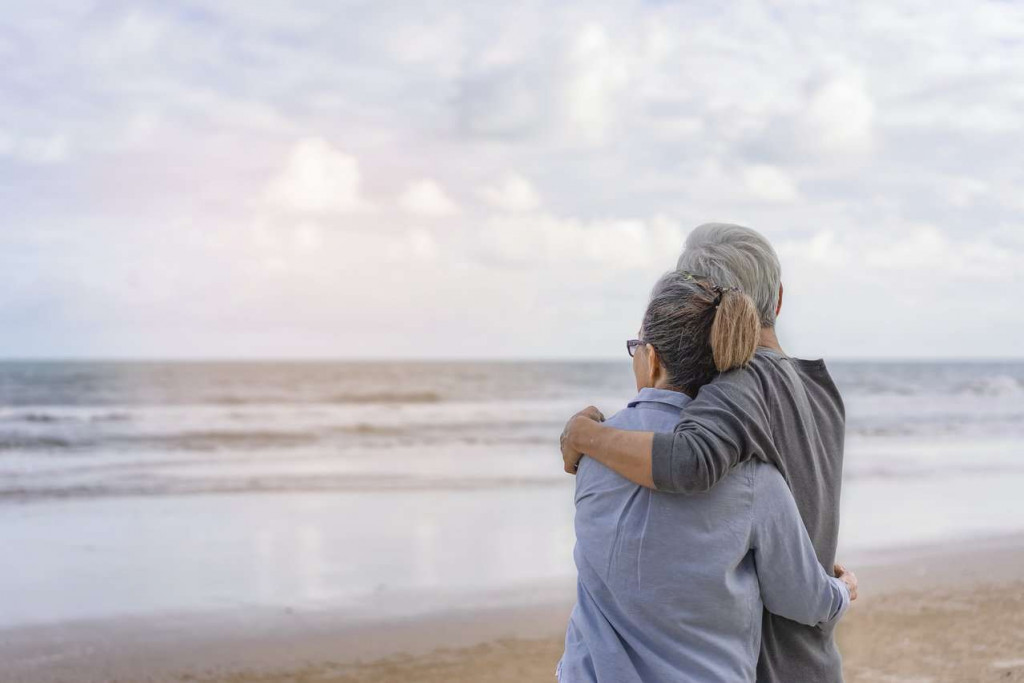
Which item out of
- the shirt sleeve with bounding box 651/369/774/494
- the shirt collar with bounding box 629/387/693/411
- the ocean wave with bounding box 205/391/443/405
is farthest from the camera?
the ocean wave with bounding box 205/391/443/405

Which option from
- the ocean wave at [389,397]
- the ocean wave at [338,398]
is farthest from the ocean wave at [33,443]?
the ocean wave at [389,397]

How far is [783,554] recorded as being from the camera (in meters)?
1.57

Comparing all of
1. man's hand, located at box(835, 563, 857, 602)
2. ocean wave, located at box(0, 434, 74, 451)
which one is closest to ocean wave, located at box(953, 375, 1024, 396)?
ocean wave, located at box(0, 434, 74, 451)

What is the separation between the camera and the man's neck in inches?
70.5

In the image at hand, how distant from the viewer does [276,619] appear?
18.2 ft

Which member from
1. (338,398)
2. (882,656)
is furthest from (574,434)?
(338,398)

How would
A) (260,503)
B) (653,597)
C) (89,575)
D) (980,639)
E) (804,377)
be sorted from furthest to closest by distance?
(260,503) → (89,575) → (980,639) → (804,377) → (653,597)

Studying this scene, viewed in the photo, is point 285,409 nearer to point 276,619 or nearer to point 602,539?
point 276,619

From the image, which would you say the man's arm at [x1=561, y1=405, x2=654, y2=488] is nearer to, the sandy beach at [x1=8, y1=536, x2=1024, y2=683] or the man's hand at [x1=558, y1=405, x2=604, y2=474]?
the man's hand at [x1=558, y1=405, x2=604, y2=474]

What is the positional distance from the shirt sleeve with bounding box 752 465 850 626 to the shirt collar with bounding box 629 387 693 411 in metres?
0.17

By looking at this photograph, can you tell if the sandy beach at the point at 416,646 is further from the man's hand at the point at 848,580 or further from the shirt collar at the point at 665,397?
the shirt collar at the point at 665,397

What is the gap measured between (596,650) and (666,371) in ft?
1.66

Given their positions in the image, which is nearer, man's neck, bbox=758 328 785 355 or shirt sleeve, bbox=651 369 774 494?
shirt sleeve, bbox=651 369 774 494

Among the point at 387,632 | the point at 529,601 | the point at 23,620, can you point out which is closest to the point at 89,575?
the point at 23,620
